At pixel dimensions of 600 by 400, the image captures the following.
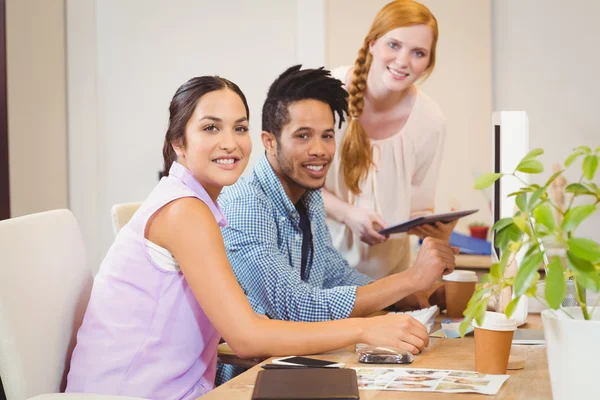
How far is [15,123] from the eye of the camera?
3.41 m

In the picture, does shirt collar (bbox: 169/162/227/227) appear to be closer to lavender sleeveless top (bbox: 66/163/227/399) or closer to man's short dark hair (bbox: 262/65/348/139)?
lavender sleeveless top (bbox: 66/163/227/399)

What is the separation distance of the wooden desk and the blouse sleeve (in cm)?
131

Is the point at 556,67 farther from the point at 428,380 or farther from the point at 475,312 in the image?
the point at 475,312

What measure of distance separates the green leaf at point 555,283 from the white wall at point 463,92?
2056 millimetres

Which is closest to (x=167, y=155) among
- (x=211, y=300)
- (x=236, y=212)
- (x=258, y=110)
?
(x=236, y=212)

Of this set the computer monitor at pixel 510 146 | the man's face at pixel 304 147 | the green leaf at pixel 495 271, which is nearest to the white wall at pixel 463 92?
the man's face at pixel 304 147

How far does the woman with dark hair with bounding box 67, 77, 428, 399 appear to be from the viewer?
1550 mm

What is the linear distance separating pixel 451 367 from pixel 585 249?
1.88ft

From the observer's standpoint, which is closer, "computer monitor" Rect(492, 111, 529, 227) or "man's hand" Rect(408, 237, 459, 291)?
"computer monitor" Rect(492, 111, 529, 227)

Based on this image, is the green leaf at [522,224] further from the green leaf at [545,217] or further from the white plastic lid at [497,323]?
the white plastic lid at [497,323]

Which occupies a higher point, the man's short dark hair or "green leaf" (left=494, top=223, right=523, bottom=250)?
the man's short dark hair

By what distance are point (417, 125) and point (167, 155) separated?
1446 millimetres

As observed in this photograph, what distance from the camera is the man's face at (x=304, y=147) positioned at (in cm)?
245

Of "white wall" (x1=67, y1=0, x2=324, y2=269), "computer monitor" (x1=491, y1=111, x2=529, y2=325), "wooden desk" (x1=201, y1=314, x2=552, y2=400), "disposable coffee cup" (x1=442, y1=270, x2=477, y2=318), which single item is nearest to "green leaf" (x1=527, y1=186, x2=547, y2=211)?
"wooden desk" (x1=201, y1=314, x2=552, y2=400)
